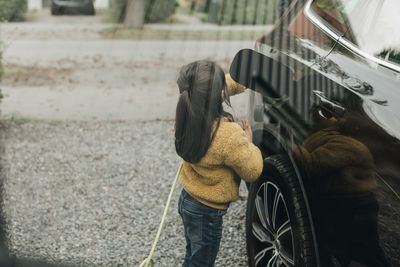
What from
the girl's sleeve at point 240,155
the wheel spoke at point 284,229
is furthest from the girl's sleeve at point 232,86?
the wheel spoke at point 284,229

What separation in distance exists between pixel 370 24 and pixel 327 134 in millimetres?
509

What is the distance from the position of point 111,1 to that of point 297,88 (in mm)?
10960

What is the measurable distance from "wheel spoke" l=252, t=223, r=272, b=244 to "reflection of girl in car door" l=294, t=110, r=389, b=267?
1.94 ft

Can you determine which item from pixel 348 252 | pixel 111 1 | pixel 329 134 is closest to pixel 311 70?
pixel 329 134

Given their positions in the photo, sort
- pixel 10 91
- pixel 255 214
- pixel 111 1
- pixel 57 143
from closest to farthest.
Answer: pixel 255 214 → pixel 57 143 → pixel 10 91 → pixel 111 1

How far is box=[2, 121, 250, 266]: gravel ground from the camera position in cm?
333

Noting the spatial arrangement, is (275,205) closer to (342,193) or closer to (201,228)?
(201,228)

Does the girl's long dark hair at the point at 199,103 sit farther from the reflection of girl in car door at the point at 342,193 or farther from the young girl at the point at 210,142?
the reflection of girl in car door at the point at 342,193

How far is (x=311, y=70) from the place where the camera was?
2.19 metres

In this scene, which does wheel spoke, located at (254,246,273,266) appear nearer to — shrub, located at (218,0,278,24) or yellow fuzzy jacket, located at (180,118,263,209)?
yellow fuzzy jacket, located at (180,118,263,209)

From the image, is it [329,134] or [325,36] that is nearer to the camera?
[329,134]

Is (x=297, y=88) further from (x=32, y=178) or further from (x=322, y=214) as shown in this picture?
(x=32, y=178)

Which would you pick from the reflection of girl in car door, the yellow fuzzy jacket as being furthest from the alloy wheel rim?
the reflection of girl in car door

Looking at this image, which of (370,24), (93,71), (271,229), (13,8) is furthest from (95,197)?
(13,8)
